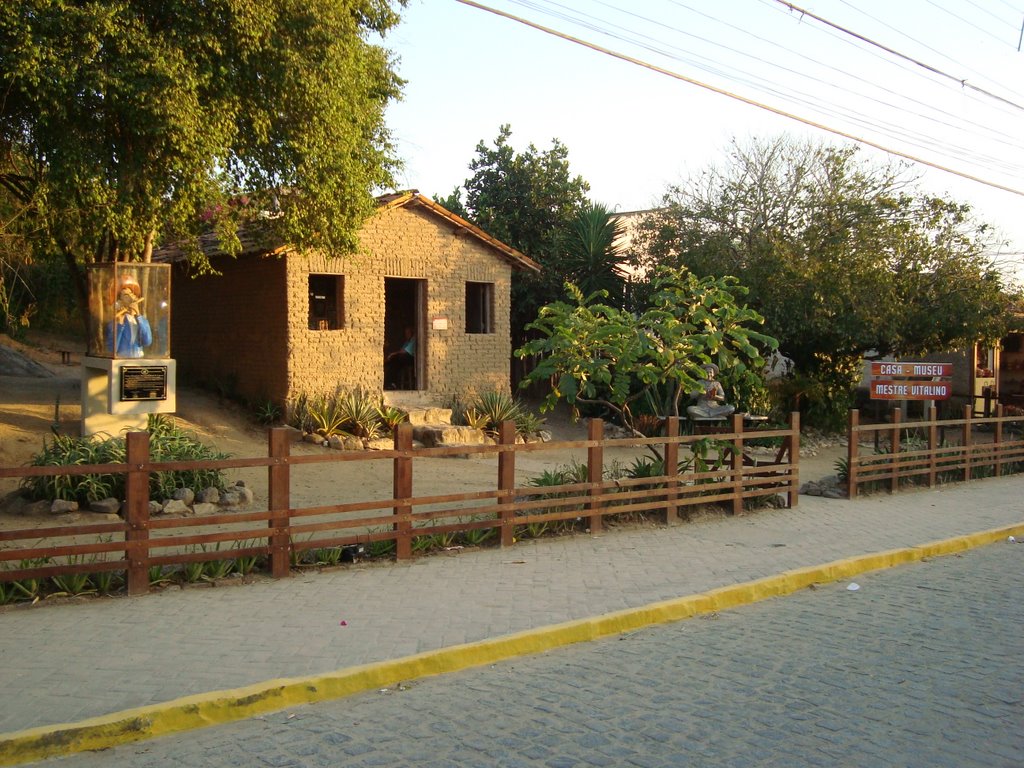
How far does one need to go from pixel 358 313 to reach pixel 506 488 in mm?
9525

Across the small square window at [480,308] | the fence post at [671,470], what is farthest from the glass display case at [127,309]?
the small square window at [480,308]

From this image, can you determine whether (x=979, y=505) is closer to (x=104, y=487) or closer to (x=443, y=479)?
(x=443, y=479)

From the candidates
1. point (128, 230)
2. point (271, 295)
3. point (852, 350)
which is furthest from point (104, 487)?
point (852, 350)

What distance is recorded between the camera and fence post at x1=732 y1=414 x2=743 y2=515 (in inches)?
478

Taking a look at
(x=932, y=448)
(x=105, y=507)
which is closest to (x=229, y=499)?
(x=105, y=507)

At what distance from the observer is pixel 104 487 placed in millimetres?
10828

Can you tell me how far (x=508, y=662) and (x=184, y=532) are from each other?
15.7ft

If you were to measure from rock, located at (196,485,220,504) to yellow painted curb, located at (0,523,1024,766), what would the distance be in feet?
18.4

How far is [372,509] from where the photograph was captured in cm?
958

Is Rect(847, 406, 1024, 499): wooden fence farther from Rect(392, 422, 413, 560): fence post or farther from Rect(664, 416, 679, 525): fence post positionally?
Rect(392, 422, 413, 560): fence post

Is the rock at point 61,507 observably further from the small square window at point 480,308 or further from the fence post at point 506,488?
the small square window at point 480,308

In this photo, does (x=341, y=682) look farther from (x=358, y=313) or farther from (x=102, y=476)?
(x=358, y=313)

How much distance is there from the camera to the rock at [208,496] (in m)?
11.2

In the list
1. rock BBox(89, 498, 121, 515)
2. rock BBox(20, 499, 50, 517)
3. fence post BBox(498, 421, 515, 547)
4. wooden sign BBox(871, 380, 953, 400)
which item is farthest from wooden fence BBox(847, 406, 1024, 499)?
rock BBox(20, 499, 50, 517)
